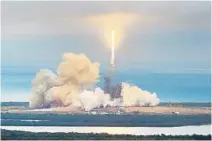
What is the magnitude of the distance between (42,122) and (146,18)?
1.10 m

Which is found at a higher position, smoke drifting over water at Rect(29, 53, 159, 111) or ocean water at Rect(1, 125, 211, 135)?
smoke drifting over water at Rect(29, 53, 159, 111)

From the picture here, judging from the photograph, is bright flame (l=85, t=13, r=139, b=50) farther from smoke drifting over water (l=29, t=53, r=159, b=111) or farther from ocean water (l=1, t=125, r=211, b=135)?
ocean water (l=1, t=125, r=211, b=135)

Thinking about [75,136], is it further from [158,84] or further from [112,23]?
[112,23]

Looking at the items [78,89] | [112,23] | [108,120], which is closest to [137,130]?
[108,120]

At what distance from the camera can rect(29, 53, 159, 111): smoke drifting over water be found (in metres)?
3.47

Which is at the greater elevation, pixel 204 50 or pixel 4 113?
pixel 204 50

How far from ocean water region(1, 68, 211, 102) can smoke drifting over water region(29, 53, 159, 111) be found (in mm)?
46

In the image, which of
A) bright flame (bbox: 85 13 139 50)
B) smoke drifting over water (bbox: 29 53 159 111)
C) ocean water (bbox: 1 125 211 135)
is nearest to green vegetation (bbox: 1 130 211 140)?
ocean water (bbox: 1 125 211 135)

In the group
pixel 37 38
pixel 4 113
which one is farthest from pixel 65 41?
pixel 4 113

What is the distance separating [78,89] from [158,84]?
596 mm

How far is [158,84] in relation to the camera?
11.5 ft

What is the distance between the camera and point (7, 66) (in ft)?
11.5

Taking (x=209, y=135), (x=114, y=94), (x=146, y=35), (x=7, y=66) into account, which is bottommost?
(x=209, y=135)

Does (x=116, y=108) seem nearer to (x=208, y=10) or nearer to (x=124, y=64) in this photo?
(x=124, y=64)
